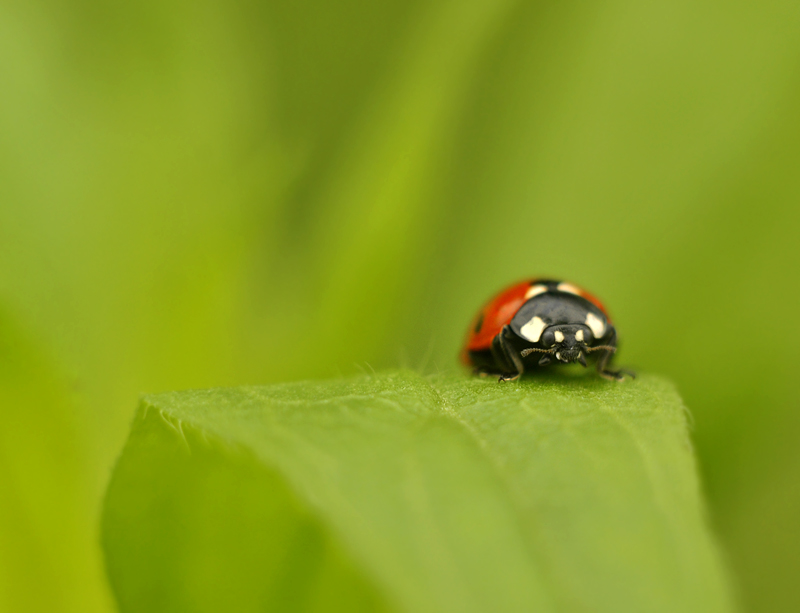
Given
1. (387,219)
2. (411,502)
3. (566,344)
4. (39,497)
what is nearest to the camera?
(411,502)

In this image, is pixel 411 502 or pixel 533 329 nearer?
pixel 411 502

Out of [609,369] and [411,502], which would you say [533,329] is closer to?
[609,369]

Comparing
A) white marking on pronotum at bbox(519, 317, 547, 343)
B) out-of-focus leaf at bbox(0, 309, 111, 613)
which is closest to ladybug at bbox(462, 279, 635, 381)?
white marking on pronotum at bbox(519, 317, 547, 343)

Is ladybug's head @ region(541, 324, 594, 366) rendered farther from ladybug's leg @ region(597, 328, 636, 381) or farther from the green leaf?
the green leaf

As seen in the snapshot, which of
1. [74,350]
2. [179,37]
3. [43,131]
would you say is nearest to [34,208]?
[43,131]

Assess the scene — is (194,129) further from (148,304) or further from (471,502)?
(471,502)

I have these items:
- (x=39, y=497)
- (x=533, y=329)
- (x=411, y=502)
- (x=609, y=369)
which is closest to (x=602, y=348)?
(x=609, y=369)

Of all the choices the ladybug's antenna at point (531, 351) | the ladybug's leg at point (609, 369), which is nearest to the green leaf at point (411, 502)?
the ladybug's leg at point (609, 369)
